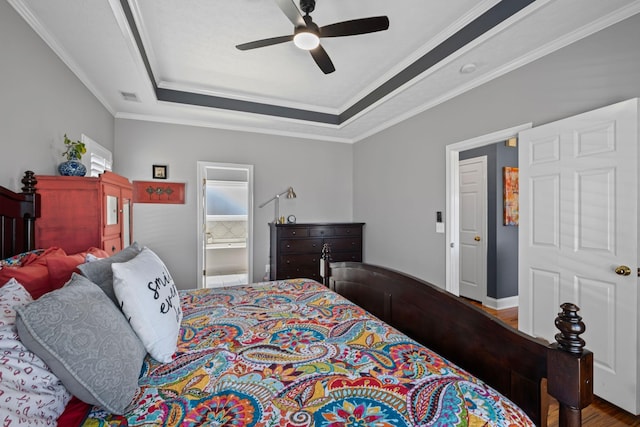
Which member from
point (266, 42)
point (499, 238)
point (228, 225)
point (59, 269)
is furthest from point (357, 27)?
point (228, 225)

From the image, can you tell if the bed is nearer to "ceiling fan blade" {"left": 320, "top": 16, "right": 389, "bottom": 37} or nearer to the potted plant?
the potted plant

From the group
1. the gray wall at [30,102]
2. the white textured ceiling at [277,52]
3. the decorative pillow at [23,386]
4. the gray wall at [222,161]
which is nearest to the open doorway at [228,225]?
the gray wall at [222,161]

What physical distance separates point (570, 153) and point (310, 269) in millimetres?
3213

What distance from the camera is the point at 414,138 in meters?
3.64

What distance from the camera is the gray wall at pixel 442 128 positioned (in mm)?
1939

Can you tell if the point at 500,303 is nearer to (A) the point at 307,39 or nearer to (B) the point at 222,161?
(A) the point at 307,39

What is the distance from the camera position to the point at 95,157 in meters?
3.05

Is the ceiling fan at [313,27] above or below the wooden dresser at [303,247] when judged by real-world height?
above

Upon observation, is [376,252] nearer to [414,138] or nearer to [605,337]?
[414,138]

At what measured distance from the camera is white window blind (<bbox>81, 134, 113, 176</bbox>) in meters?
2.83

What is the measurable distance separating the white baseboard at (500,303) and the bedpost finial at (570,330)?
12.0 ft

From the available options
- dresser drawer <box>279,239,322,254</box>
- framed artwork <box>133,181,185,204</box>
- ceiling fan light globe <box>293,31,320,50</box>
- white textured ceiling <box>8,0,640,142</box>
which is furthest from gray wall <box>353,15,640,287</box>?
framed artwork <box>133,181,185,204</box>

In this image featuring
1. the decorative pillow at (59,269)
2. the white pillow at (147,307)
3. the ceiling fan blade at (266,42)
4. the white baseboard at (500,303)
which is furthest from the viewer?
the white baseboard at (500,303)

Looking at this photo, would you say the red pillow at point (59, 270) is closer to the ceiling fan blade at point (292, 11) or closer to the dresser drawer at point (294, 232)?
the ceiling fan blade at point (292, 11)
